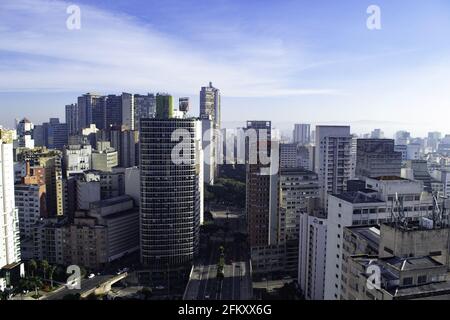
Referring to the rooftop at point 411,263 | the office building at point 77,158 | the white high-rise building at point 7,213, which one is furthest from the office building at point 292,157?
the rooftop at point 411,263

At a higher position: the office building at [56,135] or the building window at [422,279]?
the office building at [56,135]

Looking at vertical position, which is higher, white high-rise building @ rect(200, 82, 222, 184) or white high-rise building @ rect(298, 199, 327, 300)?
white high-rise building @ rect(200, 82, 222, 184)

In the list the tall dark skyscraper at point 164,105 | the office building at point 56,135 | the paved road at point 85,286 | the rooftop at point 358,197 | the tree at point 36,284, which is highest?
the tall dark skyscraper at point 164,105

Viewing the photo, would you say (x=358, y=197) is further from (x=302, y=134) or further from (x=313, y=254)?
(x=302, y=134)

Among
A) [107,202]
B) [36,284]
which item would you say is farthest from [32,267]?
[107,202]

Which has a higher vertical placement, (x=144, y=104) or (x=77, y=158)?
(x=144, y=104)

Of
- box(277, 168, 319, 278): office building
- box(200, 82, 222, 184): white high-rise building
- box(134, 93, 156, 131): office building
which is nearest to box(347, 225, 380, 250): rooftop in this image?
box(277, 168, 319, 278): office building

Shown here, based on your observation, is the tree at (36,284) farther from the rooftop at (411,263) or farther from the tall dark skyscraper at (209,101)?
the tall dark skyscraper at (209,101)

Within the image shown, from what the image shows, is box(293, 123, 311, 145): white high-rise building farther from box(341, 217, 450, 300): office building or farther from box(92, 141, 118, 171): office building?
box(341, 217, 450, 300): office building
